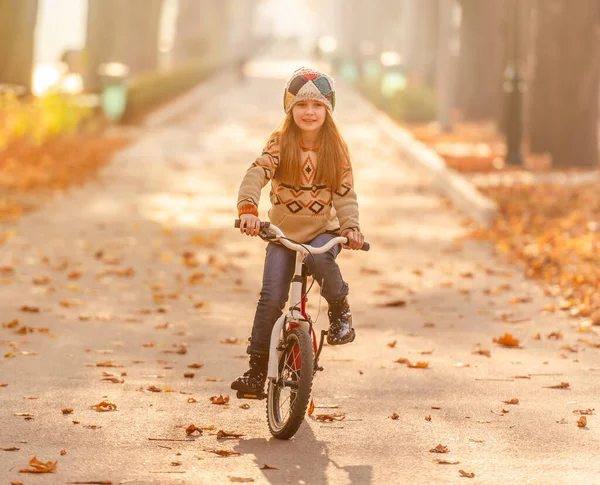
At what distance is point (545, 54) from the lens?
20.3m

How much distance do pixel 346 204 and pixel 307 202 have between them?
19 cm

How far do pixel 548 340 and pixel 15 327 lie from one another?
3.60 metres

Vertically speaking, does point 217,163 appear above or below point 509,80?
below

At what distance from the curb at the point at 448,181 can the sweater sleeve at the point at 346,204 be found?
837cm

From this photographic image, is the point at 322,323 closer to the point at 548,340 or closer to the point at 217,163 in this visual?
the point at 548,340

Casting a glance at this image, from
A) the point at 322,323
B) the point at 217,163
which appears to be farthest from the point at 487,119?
the point at 322,323

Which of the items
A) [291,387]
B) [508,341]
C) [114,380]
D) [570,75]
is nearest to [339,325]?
[291,387]

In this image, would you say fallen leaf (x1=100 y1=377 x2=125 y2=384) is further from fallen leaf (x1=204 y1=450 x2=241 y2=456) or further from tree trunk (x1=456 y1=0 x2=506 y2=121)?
tree trunk (x1=456 y1=0 x2=506 y2=121)

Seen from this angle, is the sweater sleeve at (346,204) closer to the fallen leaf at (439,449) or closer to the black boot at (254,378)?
the black boot at (254,378)

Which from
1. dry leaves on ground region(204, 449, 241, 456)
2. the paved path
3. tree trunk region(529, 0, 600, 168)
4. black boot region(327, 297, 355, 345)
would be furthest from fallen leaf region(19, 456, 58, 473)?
tree trunk region(529, 0, 600, 168)

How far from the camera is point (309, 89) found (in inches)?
248

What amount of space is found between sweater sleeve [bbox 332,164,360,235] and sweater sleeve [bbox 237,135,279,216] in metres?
0.33

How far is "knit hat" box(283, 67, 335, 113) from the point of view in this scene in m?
6.30

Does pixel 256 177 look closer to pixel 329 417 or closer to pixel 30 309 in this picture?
pixel 329 417
